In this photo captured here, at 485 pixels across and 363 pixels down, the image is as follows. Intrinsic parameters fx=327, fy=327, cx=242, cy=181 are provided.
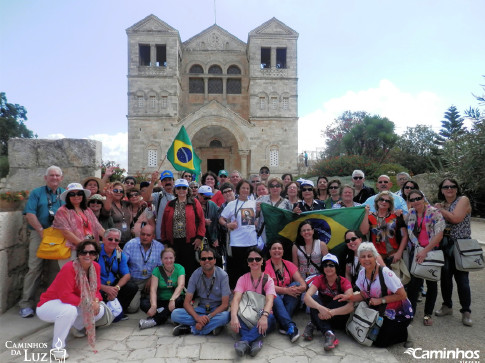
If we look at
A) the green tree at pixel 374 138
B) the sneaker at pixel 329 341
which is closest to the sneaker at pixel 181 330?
the sneaker at pixel 329 341

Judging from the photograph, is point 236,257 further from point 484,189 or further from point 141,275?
point 484,189

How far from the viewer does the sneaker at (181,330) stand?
414 centimetres

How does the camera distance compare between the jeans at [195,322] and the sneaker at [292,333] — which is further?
the jeans at [195,322]

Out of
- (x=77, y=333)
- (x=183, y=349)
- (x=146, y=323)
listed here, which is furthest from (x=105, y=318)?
(x=183, y=349)

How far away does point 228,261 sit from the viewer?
5.36 m

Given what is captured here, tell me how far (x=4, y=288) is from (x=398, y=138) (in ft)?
81.3

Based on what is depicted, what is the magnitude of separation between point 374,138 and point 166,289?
22921 mm

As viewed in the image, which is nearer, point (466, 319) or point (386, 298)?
point (386, 298)

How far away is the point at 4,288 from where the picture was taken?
466cm

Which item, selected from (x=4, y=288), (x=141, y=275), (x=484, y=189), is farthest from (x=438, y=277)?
(x=484, y=189)

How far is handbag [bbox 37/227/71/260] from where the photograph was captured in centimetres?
435

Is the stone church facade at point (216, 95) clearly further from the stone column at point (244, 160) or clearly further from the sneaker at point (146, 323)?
the sneaker at point (146, 323)

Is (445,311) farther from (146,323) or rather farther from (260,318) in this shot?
(146,323)

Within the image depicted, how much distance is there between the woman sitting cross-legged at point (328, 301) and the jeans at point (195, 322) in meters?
1.06
